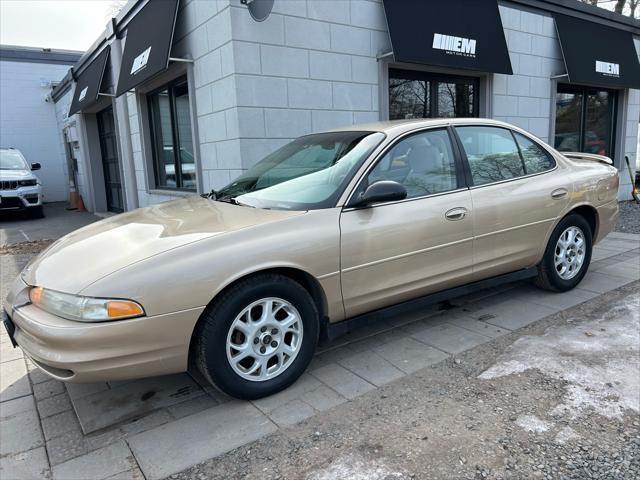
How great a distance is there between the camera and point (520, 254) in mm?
4152

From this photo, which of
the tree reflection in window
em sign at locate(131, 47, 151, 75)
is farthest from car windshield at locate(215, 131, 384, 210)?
em sign at locate(131, 47, 151, 75)

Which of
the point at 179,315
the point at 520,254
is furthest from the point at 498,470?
the point at 520,254

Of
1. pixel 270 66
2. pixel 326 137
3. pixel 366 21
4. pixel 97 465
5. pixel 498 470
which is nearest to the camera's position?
pixel 498 470

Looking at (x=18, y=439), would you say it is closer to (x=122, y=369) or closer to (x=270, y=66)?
(x=122, y=369)

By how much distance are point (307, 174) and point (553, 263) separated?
260 centimetres

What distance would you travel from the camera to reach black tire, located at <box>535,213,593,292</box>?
443 cm

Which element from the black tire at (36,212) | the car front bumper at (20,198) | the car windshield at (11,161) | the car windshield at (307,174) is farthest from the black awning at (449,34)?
the car windshield at (11,161)

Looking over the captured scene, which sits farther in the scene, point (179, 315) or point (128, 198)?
point (128, 198)

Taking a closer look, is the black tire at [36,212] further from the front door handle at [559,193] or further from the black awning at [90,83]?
the front door handle at [559,193]

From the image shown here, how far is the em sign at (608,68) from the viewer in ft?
32.8

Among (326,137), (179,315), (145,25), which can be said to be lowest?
(179,315)

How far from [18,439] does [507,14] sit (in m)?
9.30

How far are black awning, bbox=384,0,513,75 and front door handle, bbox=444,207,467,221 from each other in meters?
3.82

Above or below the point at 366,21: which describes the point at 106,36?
above
